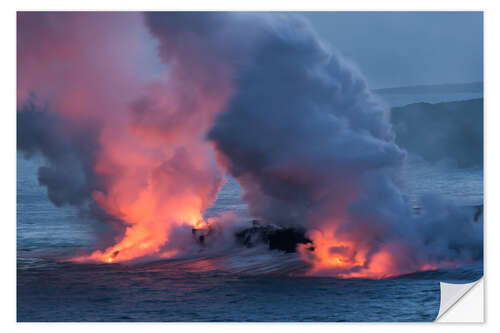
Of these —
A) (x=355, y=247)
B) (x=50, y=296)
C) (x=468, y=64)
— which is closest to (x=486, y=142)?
(x=468, y=64)

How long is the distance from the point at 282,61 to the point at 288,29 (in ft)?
0.83

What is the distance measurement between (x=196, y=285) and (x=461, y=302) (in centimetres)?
210

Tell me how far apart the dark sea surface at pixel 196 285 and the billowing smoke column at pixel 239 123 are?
0.11m

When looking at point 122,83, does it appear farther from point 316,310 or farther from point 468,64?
point 468,64

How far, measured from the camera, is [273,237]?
5.30 m

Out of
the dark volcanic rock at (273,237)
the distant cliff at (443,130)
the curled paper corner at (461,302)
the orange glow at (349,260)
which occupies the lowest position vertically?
the curled paper corner at (461,302)

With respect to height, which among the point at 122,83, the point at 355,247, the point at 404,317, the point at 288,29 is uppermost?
the point at 288,29

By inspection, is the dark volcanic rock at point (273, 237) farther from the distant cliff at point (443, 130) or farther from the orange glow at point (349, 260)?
the distant cliff at point (443, 130)

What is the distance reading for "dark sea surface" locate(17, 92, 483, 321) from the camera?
5008 millimetres

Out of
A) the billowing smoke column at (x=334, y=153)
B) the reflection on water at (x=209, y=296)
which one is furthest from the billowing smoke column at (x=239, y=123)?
the reflection on water at (x=209, y=296)

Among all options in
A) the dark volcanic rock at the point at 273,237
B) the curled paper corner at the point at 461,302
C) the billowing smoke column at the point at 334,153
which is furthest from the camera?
the dark volcanic rock at the point at 273,237

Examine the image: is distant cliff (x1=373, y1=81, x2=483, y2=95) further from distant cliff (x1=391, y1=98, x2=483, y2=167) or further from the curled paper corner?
the curled paper corner

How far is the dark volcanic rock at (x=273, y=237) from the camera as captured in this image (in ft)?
17.2
